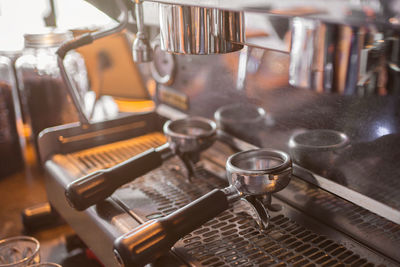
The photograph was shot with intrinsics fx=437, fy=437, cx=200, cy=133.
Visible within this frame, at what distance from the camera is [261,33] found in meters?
0.51

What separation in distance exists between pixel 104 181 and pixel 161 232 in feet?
0.59

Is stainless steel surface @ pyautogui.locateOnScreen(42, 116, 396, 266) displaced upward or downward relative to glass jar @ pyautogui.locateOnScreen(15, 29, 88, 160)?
downward

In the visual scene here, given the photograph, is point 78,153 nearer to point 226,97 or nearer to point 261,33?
point 226,97

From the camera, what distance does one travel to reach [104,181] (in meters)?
0.64

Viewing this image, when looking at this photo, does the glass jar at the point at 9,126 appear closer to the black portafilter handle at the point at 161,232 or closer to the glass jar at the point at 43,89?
the glass jar at the point at 43,89

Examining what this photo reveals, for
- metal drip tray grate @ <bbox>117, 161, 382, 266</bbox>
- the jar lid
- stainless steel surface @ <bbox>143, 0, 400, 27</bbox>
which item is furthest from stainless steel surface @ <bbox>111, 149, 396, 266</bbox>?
the jar lid

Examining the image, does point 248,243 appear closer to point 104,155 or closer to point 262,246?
point 262,246

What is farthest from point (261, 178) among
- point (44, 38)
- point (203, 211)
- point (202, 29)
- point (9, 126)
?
point (9, 126)

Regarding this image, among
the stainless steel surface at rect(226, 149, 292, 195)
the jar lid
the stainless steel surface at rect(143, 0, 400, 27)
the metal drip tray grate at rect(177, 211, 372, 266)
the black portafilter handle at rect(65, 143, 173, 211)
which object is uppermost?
the stainless steel surface at rect(143, 0, 400, 27)

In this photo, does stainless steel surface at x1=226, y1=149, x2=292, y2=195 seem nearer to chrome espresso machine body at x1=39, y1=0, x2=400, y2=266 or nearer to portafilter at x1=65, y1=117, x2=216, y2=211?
chrome espresso machine body at x1=39, y1=0, x2=400, y2=266

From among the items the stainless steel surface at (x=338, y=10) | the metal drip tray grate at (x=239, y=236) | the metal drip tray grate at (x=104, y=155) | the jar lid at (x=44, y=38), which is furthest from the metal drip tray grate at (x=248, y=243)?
the jar lid at (x=44, y=38)

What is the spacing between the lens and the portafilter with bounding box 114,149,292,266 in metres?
0.47

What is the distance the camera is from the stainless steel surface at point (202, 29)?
1.74 feet

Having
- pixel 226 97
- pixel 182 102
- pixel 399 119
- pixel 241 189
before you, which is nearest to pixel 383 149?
pixel 399 119
